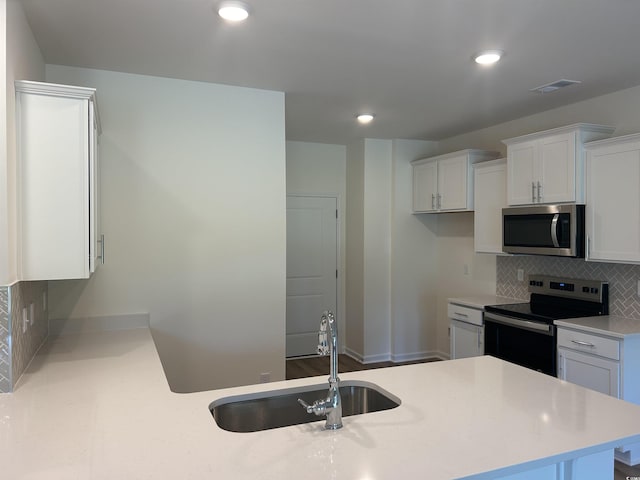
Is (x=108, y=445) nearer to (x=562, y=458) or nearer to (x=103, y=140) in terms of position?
(x=562, y=458)

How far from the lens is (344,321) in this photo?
18.7 ft

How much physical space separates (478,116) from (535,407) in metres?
3.10

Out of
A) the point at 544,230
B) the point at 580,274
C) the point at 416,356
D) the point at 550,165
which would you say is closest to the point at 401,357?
the point at 416,356

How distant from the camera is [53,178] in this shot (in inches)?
79.0

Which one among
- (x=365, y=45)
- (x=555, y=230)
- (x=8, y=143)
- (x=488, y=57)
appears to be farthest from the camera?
(x=555, y=230)

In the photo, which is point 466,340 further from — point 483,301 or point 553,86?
point 553,86

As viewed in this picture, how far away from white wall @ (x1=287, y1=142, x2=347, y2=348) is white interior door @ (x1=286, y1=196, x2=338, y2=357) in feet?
0.26

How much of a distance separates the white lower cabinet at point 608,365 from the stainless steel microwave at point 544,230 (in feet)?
2.07

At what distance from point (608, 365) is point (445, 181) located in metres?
2.34

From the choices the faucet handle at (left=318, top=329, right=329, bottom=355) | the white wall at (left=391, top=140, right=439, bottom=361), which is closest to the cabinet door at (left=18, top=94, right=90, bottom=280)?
the faucet handle at (left=318, top=329, right=329, bottom=355)

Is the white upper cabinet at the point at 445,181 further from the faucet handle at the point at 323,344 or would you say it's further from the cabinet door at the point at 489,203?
the faucet handle at the point at 323,344

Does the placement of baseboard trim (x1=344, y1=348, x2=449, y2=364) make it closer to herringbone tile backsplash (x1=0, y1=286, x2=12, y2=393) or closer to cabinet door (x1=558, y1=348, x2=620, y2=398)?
cabinet door (x1=558, y1=348, x2=620, y2=398)

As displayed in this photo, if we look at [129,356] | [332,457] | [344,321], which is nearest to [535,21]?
[332,457]

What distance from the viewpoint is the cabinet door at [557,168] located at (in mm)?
3326
